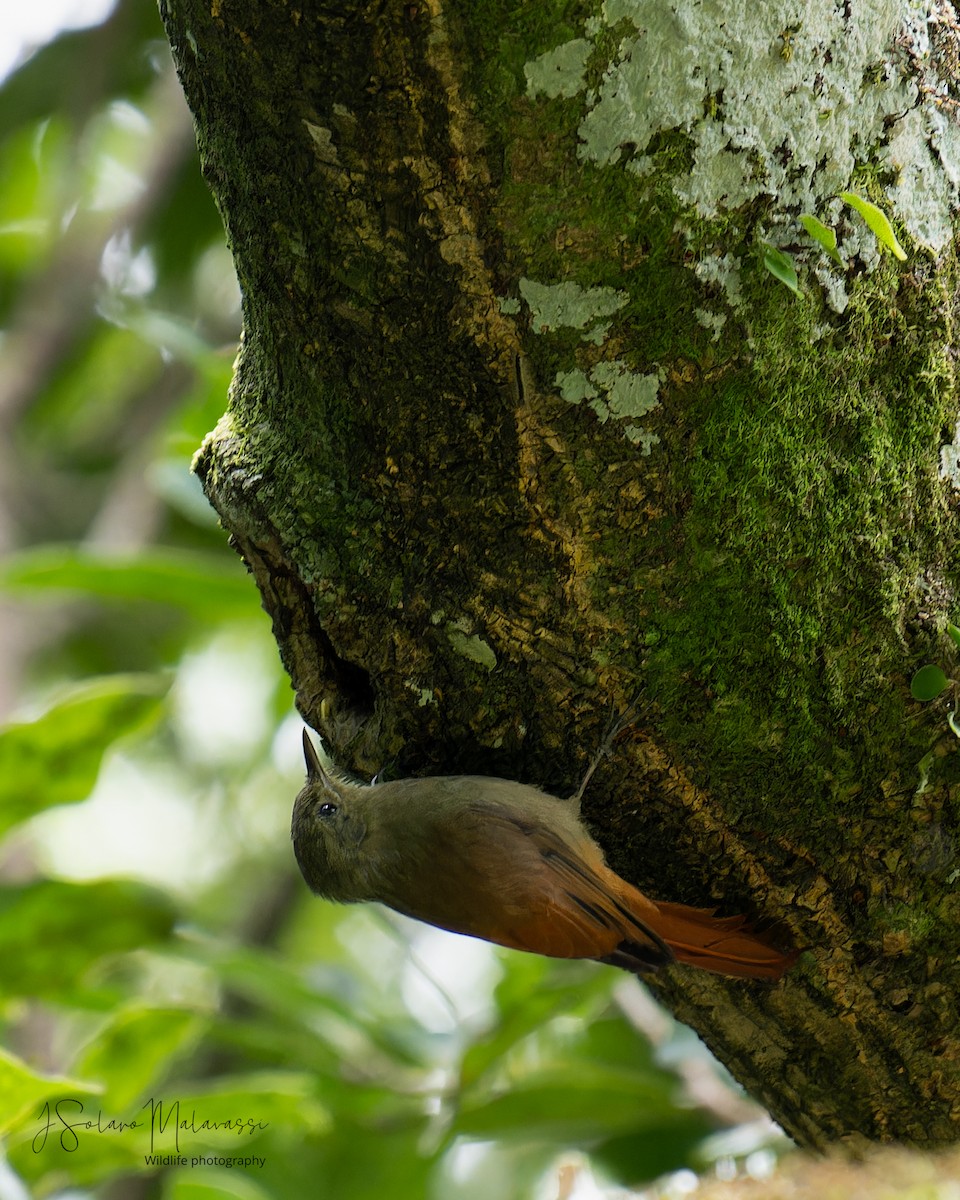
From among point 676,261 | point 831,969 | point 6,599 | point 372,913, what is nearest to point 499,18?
point 676,261

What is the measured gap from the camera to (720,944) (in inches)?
75.1

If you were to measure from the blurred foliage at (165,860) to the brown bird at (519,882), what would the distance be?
2.40 feet

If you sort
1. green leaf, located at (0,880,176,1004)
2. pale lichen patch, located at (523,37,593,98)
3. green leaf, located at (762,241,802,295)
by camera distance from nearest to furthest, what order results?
pale lichen patch, located at (523,37,593,98) < green leaf, located at (762,241,802,295) < green leaf, located at (0,880,176,1004)

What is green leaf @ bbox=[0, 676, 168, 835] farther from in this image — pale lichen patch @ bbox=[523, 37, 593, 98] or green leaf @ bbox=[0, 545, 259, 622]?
pale lichen patch @ bbox=[523, 37, 593, 98]

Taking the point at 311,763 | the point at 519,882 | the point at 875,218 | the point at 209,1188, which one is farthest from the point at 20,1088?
the point at 875,218

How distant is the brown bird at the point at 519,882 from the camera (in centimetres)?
195

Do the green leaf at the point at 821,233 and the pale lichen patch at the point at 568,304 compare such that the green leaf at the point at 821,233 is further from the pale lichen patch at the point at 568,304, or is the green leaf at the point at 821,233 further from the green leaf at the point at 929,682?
the green leaf at the point at 929,682

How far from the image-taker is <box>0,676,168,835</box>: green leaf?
2.92 meters

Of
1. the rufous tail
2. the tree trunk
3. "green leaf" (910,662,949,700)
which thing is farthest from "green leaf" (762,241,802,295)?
the rufous tail

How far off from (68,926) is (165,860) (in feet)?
15.2

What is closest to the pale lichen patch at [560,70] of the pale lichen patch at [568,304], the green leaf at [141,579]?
the pale lichen patch at [568,304]

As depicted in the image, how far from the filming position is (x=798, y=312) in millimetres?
1649

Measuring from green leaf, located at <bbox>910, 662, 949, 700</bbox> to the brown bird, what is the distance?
1.62ft

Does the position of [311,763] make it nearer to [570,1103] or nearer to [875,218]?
[570,1103]
